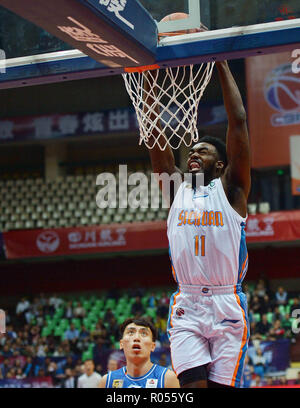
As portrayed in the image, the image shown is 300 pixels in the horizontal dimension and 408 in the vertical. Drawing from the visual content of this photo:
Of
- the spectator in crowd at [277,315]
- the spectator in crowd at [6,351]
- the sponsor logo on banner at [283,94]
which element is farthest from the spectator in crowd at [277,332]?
the spectator in crowd at [6,351]

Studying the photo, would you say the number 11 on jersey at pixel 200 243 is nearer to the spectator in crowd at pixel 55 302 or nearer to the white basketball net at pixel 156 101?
the white basketball net at pixel 156 101

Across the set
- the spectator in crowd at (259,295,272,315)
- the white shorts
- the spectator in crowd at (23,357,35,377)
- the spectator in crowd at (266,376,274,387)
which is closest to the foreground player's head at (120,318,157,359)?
the white shorts

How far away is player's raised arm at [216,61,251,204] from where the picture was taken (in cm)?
441

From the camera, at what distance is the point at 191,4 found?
4.41 metres

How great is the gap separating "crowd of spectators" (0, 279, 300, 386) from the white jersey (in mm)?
8982

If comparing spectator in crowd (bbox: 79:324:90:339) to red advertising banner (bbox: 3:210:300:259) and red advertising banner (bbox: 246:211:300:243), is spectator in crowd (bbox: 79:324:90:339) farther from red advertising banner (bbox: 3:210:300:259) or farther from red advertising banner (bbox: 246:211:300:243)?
red advertising banner (bbox: 246:211:300:243)

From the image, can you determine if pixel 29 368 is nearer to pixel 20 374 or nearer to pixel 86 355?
pixel 20 374

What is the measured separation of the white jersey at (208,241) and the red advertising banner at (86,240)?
12810 millimetres

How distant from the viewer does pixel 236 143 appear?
4.40 metres

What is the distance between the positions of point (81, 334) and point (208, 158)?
486 inches

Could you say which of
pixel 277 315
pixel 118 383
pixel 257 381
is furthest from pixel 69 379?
pixel 118 383

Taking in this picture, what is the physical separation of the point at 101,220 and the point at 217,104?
4898 mm

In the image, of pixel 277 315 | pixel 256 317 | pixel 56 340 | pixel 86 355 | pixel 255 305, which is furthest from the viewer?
pixel 56 340
